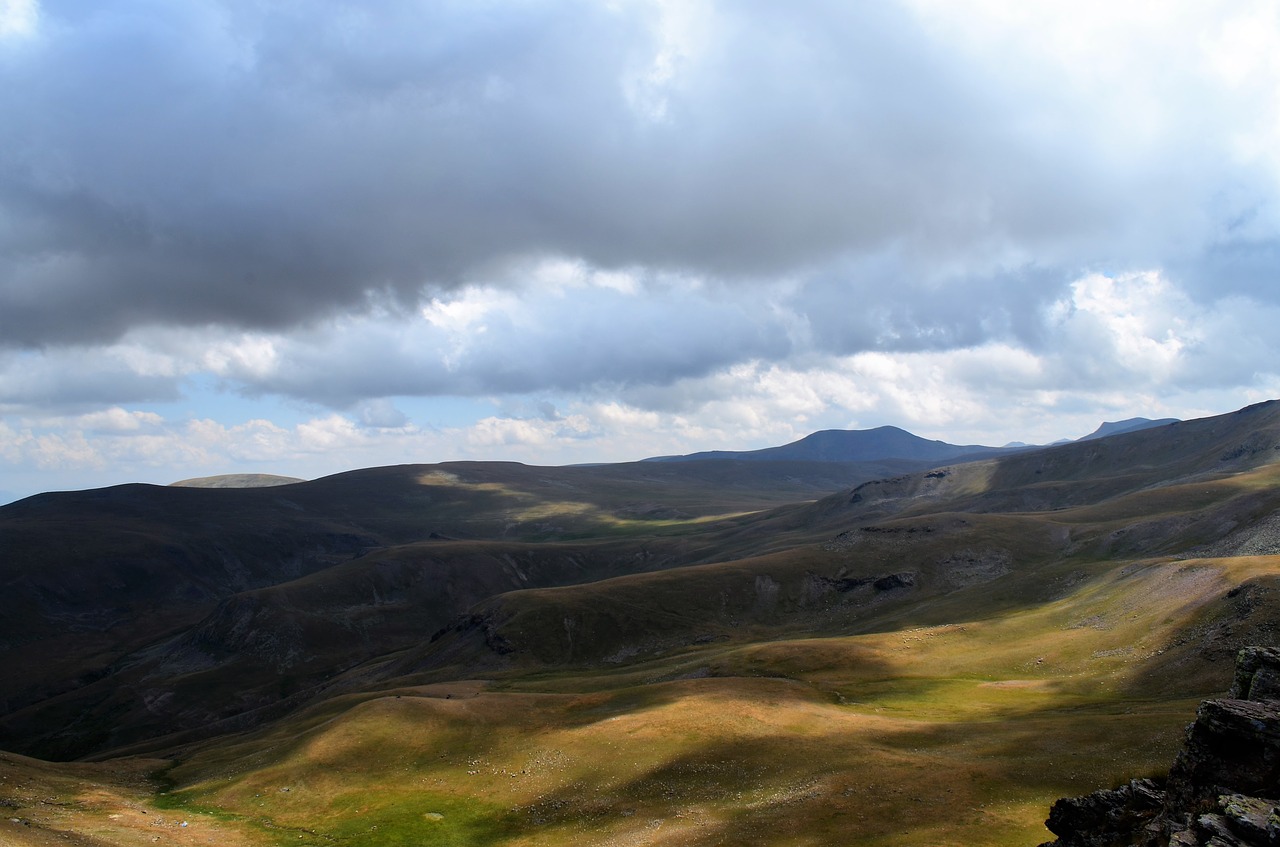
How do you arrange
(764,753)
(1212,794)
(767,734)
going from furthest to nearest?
(767,734) < (764,753) < (1212,794)

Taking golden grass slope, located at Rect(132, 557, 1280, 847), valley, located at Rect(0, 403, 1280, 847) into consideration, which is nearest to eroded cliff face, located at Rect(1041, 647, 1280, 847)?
valley, located at Rect(0, 403, 1280, 847)

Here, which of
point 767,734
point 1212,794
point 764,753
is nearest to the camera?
point 1212,794

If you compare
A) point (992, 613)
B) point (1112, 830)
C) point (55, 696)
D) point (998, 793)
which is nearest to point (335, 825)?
point (998, 793)

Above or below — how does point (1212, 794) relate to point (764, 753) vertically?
above

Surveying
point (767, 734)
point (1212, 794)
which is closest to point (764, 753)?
point (767, 734)

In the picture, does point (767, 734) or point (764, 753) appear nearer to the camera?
point (764, 753)

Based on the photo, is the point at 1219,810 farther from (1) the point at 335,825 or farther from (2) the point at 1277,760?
(1) the point at 335,825

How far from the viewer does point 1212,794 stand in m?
25.1

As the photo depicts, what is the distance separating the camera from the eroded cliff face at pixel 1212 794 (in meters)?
22.2

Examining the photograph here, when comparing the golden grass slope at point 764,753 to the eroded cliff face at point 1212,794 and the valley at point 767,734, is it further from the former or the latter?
the eroded cliff face at point 1212,794

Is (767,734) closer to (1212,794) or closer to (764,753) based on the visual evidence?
(764,753)

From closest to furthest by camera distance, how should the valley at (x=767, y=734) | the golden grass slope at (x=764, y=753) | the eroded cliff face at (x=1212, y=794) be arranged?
the eroded cliff face at (x=1212, y=794), the golden grass slope at (x=764, y=753), the valley at (x=767, y=734)

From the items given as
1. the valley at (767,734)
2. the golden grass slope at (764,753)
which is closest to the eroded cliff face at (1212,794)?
the valley at (767,734)

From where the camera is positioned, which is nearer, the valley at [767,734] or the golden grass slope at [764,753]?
the golden grass slope at [764,753]
